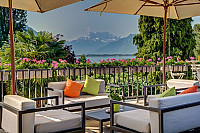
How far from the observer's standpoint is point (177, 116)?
2.88 metres

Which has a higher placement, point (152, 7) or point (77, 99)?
point (152, 7)

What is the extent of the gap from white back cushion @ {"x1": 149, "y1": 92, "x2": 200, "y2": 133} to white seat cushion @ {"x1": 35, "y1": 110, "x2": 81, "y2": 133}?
0.99m

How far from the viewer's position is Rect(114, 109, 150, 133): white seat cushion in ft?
9.67

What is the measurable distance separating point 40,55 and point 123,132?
1013 cm

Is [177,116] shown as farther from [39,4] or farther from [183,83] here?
[39,4]

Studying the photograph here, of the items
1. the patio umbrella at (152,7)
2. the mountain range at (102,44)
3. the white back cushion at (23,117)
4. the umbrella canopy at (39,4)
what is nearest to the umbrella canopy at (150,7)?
the patio umbrella at (152,7)

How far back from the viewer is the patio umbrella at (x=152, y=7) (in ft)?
18.6

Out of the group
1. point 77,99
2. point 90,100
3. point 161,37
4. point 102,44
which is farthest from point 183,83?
point 102,44

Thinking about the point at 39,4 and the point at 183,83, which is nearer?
the point at 39,4

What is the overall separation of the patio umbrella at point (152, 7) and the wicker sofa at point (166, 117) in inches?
121

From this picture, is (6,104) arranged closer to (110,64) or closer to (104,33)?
(110,64)

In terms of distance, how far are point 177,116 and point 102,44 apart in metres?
24.1

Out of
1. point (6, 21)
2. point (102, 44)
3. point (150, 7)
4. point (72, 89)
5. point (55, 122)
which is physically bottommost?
point (55, 122)

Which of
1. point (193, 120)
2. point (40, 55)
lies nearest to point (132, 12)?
point (193, 120)
